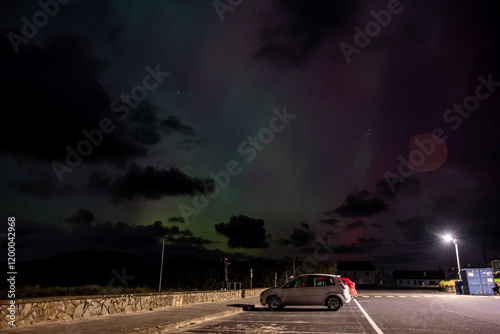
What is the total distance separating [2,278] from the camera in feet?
43.3

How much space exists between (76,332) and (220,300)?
1430 centimetres

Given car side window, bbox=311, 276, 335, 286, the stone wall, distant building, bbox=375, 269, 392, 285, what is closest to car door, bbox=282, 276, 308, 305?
car side window, bbox=311, 276, 335, 286

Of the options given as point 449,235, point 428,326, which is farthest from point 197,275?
point 428,326

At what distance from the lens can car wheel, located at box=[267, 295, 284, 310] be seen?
51.6 ft

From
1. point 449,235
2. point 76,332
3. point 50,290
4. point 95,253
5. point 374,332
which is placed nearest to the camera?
point 76,332

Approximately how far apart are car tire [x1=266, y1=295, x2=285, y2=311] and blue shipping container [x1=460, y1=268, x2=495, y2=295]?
21.7 meters

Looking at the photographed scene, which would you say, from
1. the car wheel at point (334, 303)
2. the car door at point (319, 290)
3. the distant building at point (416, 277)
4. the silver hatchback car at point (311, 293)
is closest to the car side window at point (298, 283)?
the silver hatchback car at point (311, 293)

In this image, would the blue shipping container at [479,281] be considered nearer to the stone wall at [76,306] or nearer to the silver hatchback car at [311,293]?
the silver hatchback car at [311,293]

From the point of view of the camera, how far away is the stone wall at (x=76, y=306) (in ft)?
26.5

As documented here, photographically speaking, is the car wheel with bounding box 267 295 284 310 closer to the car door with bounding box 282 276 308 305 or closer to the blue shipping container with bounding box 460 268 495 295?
the car door with bounding box 282 276 308 305

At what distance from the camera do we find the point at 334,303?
15039 mm

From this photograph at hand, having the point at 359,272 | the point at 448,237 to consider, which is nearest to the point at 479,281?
the point at 448,237

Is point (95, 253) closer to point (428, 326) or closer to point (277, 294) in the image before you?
point (277, 294)

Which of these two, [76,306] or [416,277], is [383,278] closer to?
[416,277]
